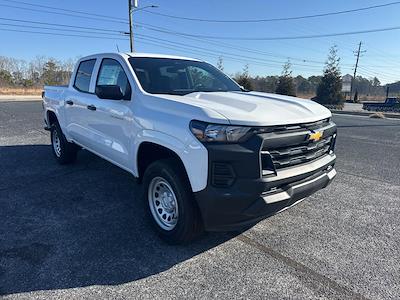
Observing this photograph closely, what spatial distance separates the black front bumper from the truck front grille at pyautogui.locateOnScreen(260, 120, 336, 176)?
69 millimetres

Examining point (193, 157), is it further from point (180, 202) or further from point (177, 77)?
point (177, 77)

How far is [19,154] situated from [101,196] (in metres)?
3.65

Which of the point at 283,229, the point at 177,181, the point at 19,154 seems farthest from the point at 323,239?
the point at 19,154

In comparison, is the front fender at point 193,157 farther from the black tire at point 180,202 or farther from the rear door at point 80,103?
the rear door at point 80,103

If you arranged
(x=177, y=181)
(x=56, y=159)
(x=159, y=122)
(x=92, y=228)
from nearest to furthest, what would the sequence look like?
(x=177, y=181) < (x=159, y=122) < (x=92, y=228) < (x=56, y=159)

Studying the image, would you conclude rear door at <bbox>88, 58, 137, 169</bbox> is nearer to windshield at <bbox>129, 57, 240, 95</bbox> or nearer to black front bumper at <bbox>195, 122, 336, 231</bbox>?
windshield at <bbox>129, 57, 240, 95</bbox>

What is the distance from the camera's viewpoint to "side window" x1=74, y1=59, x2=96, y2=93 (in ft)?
15.5

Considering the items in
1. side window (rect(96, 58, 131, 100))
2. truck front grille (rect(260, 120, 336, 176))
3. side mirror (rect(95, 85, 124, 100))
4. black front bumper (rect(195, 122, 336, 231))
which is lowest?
black front bumper (rect(195, 122, 336, 231))

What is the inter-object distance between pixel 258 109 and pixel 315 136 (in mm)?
636

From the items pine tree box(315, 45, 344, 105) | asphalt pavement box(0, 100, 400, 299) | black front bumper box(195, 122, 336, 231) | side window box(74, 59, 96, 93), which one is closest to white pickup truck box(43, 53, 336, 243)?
black front bumper box(195, 122, 336, 231)

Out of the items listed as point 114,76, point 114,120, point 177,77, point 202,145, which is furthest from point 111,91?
point 202,145

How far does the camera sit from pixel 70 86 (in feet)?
17.7

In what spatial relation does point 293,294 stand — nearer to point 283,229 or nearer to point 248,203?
point 248,203

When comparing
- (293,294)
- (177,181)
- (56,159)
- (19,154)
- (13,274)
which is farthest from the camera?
(19,154)
